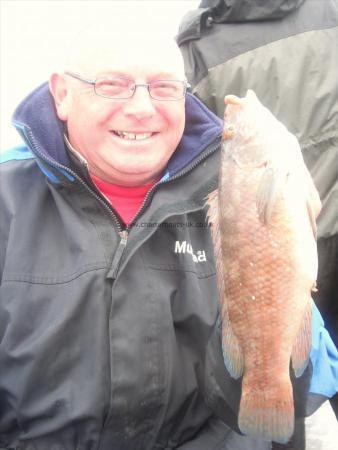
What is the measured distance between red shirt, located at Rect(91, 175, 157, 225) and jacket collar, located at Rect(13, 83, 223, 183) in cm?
16

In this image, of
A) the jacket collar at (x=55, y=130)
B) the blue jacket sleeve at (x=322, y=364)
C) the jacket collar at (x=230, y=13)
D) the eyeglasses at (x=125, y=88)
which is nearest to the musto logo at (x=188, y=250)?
the jacket collar at (x=55, y=130)

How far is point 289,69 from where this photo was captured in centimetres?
350

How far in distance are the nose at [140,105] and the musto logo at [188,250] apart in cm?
62

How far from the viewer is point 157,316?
7.61ft

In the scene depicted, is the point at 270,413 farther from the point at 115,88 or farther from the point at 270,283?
the point at 115,88

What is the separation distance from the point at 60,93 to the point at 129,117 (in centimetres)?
47

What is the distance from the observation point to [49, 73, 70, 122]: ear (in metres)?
2.70

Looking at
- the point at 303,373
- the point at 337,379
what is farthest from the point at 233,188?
the point at 337,379

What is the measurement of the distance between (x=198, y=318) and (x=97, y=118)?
104 centimetres

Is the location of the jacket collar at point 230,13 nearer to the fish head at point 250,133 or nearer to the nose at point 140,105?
the nose at point 140,105

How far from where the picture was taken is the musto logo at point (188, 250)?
2.53 m

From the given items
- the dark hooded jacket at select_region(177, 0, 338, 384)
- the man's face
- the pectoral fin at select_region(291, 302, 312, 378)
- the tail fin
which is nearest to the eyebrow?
the man's face

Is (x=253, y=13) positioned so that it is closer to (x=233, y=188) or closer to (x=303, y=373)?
(x=233, y=188)

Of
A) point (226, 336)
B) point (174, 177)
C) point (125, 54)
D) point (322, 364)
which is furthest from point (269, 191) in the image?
point (125, 54)
